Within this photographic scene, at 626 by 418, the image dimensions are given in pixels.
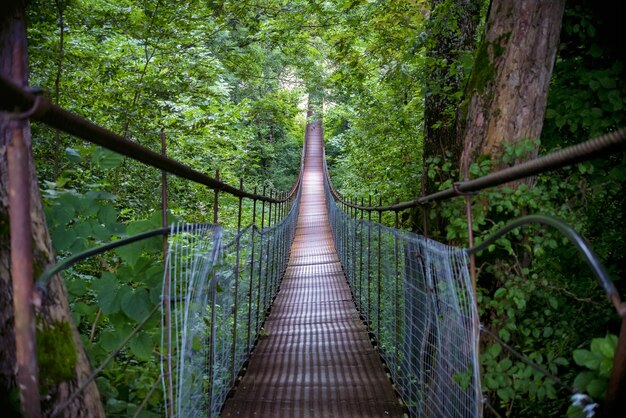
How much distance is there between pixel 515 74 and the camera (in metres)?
2.08

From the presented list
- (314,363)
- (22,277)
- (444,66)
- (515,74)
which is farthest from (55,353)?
(444,66)

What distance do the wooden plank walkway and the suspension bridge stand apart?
0.5 inches

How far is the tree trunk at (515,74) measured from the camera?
205cm

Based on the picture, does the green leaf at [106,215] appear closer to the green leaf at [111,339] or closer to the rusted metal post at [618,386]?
the green leaf at [111,339]

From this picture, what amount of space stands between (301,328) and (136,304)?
127 inches

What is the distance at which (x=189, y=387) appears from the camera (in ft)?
4.81

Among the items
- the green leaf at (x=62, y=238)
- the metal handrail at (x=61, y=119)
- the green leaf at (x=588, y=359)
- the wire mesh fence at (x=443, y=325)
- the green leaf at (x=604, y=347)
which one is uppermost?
the metal handrail at (x=61, y=119)

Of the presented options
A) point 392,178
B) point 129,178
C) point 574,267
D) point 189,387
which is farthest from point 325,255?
point 189,387

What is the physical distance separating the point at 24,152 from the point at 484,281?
1.89m

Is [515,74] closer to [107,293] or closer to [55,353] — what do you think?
[107,293]

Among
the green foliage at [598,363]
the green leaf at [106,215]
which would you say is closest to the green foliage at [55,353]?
the green leaf at [106,215]

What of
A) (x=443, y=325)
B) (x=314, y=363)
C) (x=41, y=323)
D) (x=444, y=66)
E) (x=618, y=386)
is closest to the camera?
(x=618, y=386)

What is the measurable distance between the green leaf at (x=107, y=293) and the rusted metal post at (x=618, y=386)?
1.10 m

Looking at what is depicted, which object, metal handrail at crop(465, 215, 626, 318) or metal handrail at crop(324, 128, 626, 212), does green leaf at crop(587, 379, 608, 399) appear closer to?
metal handrail at crop(465, 215, 626, 318)
